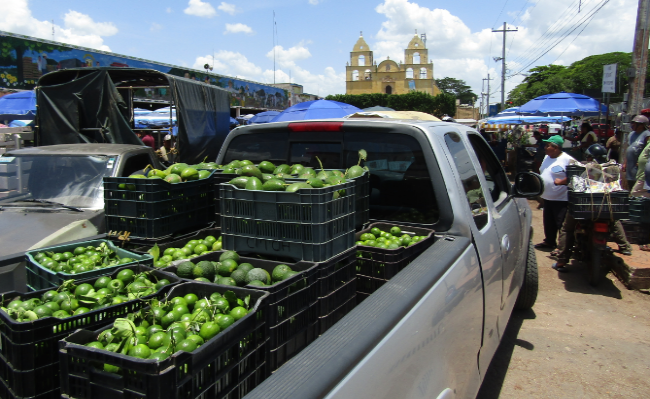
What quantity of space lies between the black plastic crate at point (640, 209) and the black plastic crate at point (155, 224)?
560 centimetres

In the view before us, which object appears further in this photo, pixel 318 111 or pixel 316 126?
pixel 318 111

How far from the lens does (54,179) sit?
5328 millimetres

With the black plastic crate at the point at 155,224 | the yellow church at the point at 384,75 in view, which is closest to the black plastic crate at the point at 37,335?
the black plastic crate at the point at 155,224

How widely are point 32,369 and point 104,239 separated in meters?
1.52

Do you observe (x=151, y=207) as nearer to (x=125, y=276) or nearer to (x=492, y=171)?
(x=125, y=276)

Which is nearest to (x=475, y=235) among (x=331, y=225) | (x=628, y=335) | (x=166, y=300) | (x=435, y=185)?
(x=435, y=185)

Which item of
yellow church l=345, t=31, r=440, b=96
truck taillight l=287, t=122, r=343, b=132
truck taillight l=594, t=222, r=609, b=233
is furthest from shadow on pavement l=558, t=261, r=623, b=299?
yellow church l=345, t=31, r=440, b=96

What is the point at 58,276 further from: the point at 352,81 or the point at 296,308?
the point at 352,81

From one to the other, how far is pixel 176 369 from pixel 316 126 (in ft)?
7.88

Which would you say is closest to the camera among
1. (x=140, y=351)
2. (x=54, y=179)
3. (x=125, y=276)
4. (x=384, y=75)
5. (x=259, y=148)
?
(x=140, y=351)

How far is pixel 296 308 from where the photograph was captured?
79.1 inches

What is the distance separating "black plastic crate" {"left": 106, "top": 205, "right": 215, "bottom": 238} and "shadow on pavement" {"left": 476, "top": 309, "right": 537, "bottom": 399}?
2.67 meters

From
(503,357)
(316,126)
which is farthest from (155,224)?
(503,357)

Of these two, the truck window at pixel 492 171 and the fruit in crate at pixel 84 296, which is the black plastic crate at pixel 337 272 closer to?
the fruit in crate at pixel 84 296
